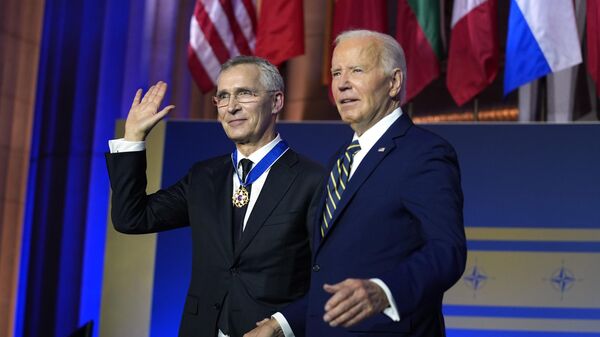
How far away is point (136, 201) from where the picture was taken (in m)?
2.31

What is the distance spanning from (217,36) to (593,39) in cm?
220

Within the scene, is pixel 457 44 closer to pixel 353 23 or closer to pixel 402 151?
pixel 353 23

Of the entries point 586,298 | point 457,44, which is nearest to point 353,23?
point 457,44

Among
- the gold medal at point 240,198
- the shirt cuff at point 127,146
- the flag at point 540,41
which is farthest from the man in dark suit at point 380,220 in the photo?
the flag at point 540,41

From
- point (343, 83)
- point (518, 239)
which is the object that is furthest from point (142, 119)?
point (518, 239)

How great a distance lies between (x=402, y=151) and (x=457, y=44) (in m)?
3.24

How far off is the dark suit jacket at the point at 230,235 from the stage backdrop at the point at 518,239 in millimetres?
2083

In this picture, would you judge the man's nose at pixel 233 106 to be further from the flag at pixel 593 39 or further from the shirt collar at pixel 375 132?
the flag at pixel 593 39

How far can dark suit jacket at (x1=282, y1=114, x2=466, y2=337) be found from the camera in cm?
165

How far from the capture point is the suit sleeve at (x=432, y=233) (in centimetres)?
156

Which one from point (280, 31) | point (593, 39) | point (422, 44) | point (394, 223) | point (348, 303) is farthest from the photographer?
point (280, 31)

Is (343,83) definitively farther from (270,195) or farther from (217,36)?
(217,36)

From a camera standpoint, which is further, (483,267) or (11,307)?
(11,307)

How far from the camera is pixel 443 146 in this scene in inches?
70.3
